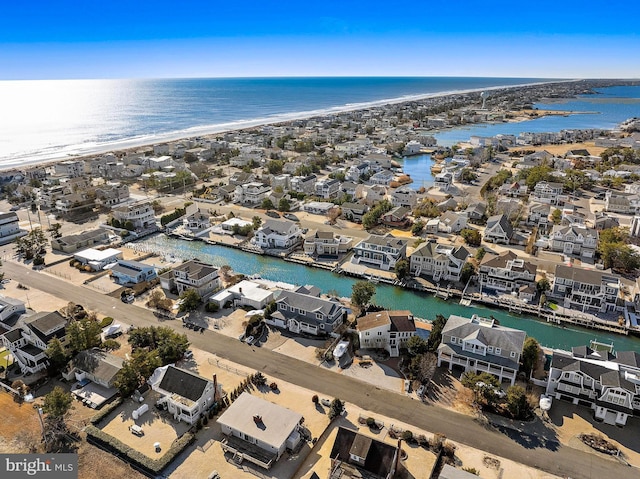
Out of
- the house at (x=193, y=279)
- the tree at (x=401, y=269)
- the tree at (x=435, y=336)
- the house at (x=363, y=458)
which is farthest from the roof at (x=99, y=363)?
the tree at (x=401, y=269)

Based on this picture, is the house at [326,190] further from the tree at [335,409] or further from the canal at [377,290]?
the tree at [335,409]

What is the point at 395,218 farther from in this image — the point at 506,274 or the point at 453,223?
the point at 506,274

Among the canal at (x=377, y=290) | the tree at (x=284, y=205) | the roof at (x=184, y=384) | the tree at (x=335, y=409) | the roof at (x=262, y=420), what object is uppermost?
the tree at (x=284, y=205)

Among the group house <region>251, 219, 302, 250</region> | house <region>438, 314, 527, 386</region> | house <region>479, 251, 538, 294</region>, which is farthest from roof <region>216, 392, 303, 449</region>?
house <region>251, 219, 302, 250</region>

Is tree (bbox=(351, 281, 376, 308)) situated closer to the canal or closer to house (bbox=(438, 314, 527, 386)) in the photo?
the canal

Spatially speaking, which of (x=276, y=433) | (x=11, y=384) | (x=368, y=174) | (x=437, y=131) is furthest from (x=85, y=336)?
(x=437, y=131)

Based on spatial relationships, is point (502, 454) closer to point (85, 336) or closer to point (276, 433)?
point (276, 433)
